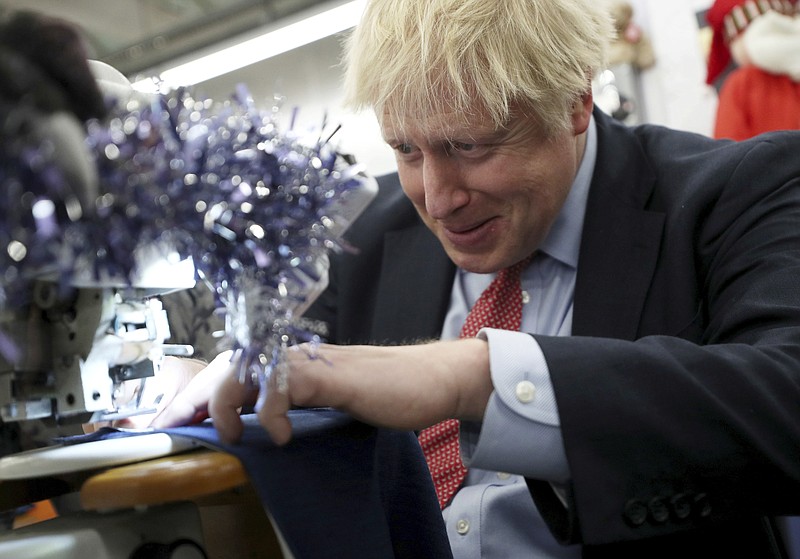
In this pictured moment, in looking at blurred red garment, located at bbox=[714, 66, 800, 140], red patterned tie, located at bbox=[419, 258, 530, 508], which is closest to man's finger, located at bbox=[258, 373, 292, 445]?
red patterned tie, located at bbox=[419, 258, 530, 508]

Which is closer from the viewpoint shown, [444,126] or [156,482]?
[156,482]

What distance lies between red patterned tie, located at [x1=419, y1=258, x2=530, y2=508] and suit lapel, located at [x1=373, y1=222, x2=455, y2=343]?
8 centimetres

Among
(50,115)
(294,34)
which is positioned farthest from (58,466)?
(294,34)

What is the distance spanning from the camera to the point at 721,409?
2.23ft

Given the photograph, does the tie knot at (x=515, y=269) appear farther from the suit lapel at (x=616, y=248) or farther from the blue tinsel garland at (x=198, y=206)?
the blue tinsel garland at (x=198, y=206)

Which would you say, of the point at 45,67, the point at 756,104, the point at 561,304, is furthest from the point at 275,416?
the point at 756,104

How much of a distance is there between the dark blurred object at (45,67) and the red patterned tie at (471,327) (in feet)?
2.30

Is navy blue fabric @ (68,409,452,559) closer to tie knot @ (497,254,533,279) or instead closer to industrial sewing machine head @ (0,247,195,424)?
industrial sewing machine head @ (0,247,195,424)

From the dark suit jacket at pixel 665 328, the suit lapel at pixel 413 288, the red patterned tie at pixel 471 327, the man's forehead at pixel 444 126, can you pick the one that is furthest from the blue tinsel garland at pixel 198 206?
the suit lapel at pixel 413 288

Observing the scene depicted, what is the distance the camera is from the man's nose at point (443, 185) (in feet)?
3.38

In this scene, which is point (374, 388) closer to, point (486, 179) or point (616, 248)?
point (486, 179)

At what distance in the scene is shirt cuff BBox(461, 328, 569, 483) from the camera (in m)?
0.66

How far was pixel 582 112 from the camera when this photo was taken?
1.15 metres

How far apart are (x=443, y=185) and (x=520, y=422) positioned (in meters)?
0.45
